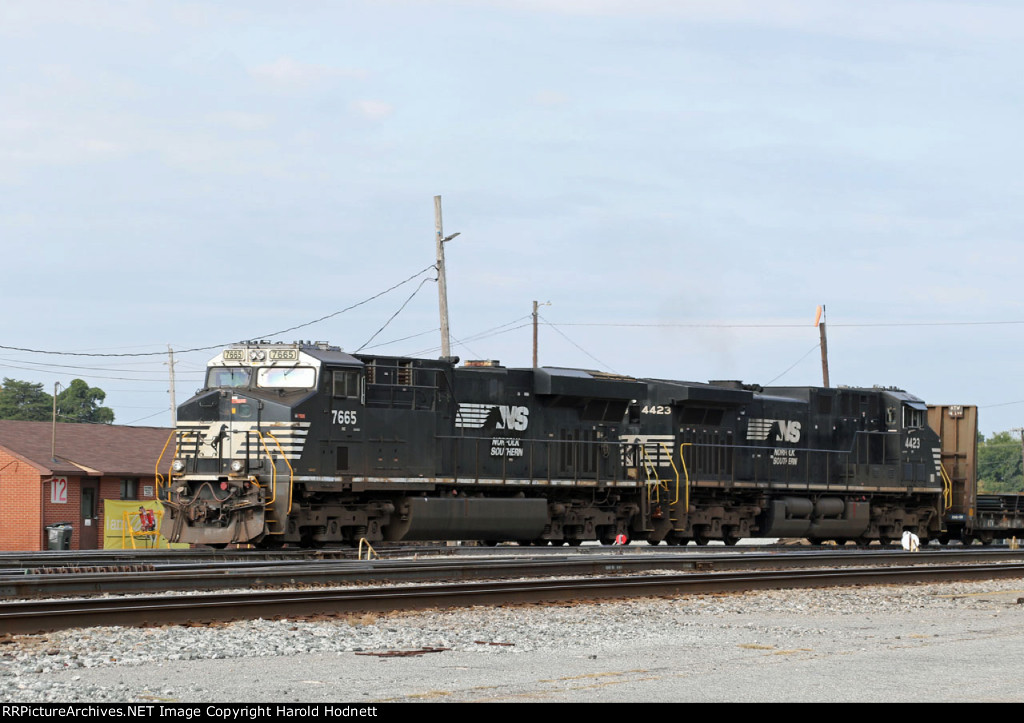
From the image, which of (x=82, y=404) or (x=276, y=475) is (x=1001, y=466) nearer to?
(x=82, y=404)

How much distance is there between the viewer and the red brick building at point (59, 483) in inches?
1302

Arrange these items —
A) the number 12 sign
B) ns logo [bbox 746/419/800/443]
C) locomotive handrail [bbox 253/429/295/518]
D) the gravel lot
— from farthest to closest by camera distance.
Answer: the number 12 sign
ns logo [bbox 746/419/800/443]
locomotive handrail [bbox 253/429/295/518]
the gravel lot

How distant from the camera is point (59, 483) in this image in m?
33.4

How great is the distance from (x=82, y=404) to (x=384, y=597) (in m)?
74.2

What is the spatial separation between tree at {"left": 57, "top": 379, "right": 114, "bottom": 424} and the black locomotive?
5973 centimetres

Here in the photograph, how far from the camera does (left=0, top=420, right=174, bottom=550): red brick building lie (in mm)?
33062

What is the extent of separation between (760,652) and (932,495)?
21956mm

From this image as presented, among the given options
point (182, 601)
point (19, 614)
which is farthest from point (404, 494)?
point (19, 614)

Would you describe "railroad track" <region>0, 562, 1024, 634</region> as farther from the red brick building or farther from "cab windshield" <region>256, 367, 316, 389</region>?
the red brick building

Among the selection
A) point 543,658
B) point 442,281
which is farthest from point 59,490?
point 543,658

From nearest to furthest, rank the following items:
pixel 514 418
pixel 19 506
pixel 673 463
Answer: pixel 514 418 → pixel 673 463 → pixel 19 506

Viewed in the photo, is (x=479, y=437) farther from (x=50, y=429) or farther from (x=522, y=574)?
(x=50, y=429)

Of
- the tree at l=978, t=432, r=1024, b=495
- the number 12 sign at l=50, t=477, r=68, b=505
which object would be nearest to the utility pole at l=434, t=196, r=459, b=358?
the number 12 sign at l=50, t=477, r=68, b=505

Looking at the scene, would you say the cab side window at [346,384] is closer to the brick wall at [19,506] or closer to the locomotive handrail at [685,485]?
the locomotive handrail at [685,485]
